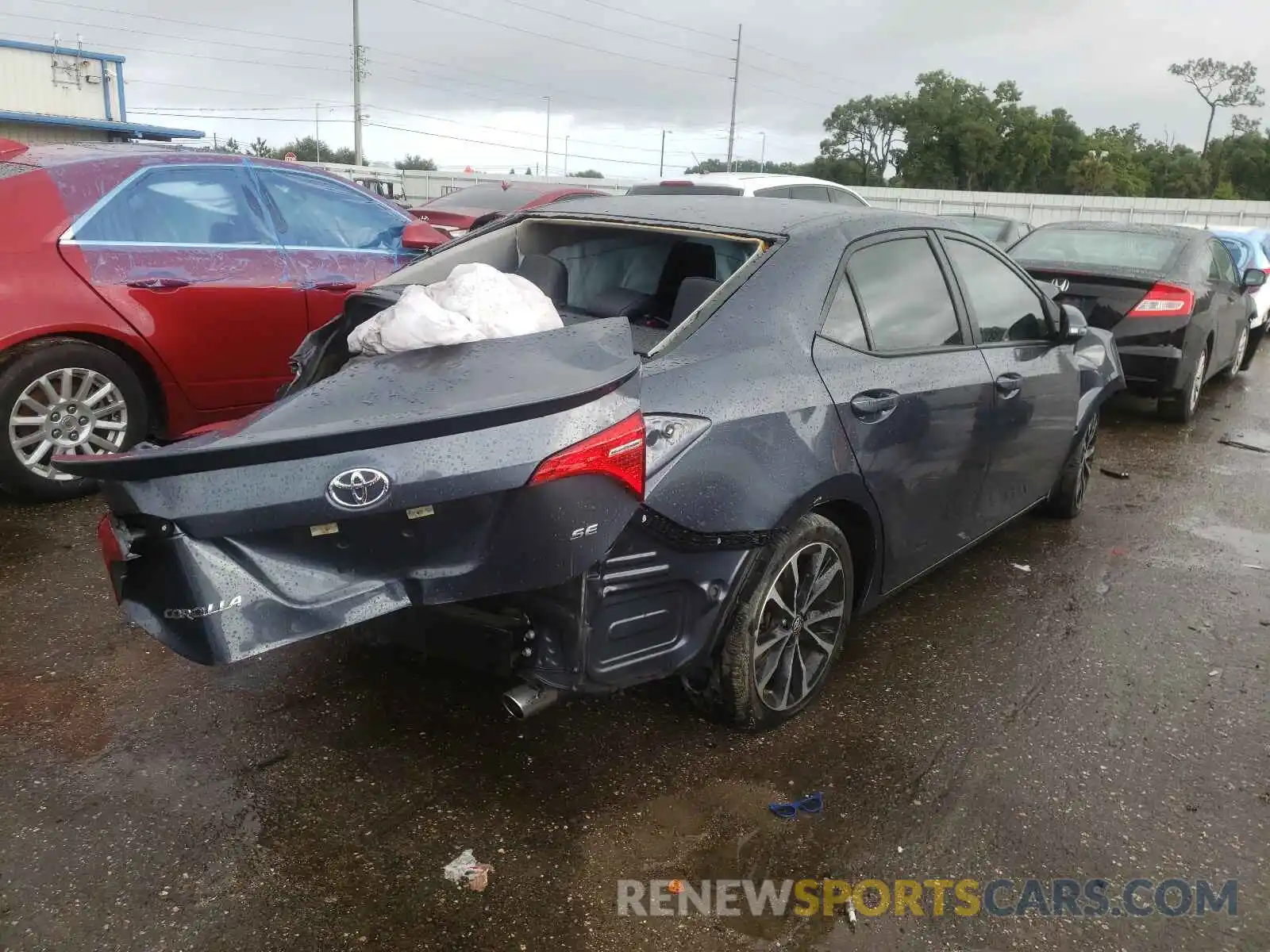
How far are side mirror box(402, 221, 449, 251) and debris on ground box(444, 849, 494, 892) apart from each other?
4.32 metres

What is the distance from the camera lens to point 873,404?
10.3 ft

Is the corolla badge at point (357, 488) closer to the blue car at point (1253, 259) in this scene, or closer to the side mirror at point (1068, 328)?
the side mirror at point (1068, 328)

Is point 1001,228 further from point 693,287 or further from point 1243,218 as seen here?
point 1243,218

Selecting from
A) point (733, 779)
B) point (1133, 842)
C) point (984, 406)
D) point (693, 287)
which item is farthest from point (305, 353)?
point (1133, 842)

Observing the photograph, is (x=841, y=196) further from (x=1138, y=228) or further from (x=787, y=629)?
(x=787, y=629)

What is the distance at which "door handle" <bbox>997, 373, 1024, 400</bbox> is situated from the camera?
153 inches

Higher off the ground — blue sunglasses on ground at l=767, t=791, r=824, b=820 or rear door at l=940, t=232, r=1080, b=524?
rear door at l=940, t=232, r=1080, b=524

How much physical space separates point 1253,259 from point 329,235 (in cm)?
1242

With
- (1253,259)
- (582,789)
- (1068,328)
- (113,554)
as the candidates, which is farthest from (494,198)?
(1253,259)

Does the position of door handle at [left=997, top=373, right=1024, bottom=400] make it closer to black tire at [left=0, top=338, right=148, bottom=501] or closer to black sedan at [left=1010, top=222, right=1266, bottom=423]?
black sedan at [left=1010, top=222, right=1266, bottom=423]

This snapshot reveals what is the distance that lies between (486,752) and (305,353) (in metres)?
1.49

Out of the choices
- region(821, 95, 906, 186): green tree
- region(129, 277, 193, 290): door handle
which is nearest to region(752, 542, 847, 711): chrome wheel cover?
region(129, 277, 193, 290): door handle

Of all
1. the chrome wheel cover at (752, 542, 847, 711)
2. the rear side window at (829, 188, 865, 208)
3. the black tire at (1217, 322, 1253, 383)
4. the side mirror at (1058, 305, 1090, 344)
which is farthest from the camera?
the rear side window at (829, 188, 865, 208)

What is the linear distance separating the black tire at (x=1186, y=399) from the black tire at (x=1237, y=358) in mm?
1713
